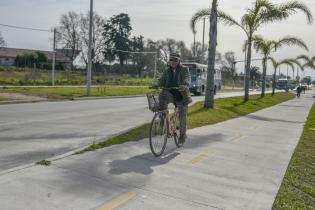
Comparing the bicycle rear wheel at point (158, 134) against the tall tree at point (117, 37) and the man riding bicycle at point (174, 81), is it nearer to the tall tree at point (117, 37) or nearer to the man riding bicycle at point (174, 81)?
the man riding bicycle at point (174, 81)

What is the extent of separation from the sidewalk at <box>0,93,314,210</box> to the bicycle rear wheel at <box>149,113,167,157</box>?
0.65 feet

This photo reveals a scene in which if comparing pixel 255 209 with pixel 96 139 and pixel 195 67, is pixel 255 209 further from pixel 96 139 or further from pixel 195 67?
pixel 195 67

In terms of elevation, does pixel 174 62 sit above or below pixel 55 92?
above

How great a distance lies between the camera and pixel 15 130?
32.4 feet

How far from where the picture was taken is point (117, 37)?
8262 centimetres

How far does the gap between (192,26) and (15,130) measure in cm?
1633

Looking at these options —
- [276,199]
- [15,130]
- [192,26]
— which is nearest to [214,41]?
[192,26]

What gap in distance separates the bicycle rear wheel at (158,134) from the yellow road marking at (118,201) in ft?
7.52

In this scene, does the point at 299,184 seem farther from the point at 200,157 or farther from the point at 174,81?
the point at 174,81

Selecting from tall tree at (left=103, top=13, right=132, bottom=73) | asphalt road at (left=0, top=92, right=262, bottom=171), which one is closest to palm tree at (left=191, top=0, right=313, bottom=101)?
asphalt road at (left=0, top=92, right=262, bottom=171)

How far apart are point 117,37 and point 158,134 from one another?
252 feet

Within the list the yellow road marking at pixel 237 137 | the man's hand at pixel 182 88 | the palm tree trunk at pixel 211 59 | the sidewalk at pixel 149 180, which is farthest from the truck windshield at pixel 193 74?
the man's hand at pixel 182 88

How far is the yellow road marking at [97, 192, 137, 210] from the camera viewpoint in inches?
180

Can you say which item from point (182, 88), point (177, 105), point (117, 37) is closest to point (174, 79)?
point (182, 88)
